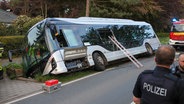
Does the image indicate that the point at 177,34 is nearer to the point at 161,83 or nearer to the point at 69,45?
the point at 69,45

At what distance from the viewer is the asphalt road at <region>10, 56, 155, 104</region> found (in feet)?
26.1

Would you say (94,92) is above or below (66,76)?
above

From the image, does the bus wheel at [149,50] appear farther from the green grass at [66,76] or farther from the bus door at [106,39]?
the green grass at [66,76]

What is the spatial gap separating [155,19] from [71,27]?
32015 mm

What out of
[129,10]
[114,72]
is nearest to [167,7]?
[129,10]

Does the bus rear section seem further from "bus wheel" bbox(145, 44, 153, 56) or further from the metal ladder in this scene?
the metal ladder

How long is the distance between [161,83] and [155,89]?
92 millimetres

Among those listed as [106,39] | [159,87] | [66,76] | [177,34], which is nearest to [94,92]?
[66,76]

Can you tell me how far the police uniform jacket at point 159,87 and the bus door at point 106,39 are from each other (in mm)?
10868

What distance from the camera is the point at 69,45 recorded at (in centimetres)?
1209

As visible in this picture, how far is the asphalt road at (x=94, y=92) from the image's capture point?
26.1 ft

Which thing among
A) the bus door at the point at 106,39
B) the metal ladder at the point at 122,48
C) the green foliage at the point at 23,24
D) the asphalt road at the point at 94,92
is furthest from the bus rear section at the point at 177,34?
the green foliage at the point at 23,24

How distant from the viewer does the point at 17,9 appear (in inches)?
1993

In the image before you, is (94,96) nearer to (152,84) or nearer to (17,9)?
(152,84)
